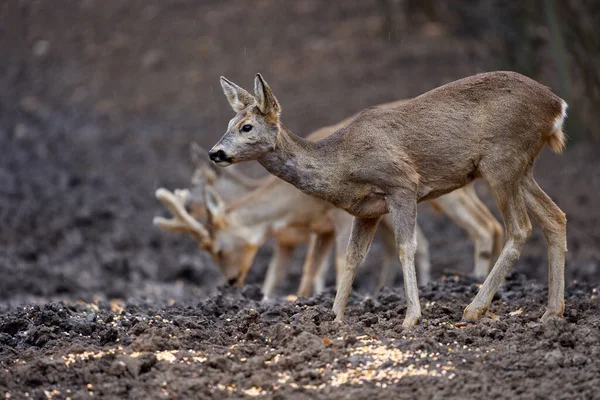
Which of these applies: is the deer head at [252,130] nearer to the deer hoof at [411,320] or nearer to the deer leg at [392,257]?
the deer hoof at [411,320]

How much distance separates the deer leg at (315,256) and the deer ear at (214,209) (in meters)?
1.24

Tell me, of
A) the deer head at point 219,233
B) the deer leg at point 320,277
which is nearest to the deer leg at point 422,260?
the deer leg at point 320,277

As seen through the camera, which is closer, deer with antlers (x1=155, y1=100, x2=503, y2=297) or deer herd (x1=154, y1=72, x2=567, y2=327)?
deer herd (x1=154, y1=72, x2=567, y2=327)

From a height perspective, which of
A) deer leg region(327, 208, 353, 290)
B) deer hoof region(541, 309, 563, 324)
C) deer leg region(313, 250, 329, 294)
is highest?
deer leg region(327, 208, 353, 290)

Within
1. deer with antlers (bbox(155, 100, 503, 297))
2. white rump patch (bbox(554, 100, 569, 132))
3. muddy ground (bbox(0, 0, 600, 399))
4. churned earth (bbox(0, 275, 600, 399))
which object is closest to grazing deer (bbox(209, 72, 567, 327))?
white rump patch (bbox(554, 100, 569, 132))

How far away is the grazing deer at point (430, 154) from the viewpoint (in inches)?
320

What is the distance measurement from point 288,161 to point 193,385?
258cm

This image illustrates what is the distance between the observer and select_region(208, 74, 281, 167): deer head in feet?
26.4

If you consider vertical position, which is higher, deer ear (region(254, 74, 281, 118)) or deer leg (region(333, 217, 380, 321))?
deer ear (region(254, 74, 281, 118))

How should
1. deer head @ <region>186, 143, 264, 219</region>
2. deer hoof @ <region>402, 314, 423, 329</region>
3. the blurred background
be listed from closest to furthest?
deer hoof @ <region>402, 314, 423, 329</region> < the blurred background < deer head @ <region>186, 143, 264, 219</region>

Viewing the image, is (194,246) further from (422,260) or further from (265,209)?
(422,260)

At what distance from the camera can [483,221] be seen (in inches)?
485

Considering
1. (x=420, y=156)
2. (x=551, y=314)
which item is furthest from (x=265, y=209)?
(x=551, y=314)

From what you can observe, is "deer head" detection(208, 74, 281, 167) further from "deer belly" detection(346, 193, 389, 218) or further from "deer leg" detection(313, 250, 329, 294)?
"deer leg" detection(313, 250, 329, 294)
